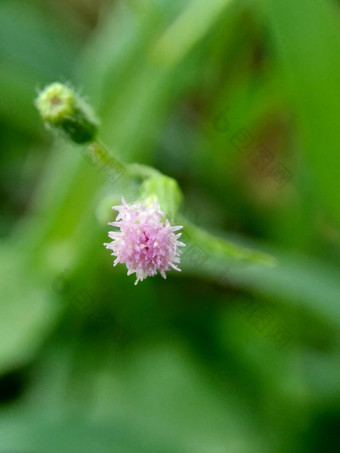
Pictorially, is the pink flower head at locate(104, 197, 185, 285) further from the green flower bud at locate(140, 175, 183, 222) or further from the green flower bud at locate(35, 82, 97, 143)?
the green flower bud at locate(35, 82, 97, 143)

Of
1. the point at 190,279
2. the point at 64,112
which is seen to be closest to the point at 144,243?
the point at 64,112

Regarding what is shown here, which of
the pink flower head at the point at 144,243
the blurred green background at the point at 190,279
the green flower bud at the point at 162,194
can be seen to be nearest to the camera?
the pink flower head at the point at 144,243

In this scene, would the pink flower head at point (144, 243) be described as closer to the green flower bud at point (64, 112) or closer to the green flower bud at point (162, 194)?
the green flower bud at point (162, 194)

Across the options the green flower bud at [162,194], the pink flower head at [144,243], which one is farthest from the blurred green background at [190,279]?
the pink flower head at [144,243]

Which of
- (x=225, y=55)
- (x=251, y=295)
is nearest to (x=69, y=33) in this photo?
(x=225, y=55)

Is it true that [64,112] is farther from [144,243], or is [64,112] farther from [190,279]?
[190,279]

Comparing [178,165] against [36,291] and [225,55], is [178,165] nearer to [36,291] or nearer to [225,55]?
[225,55]

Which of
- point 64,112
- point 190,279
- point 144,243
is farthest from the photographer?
point 190,279
